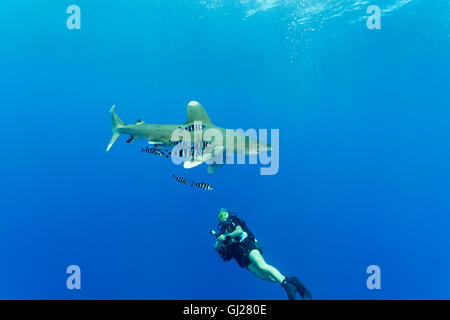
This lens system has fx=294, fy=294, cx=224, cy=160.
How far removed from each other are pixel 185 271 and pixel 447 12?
95.1ft

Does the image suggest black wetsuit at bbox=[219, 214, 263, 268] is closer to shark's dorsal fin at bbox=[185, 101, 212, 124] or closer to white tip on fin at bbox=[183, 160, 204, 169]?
white tip on fin at bbox=[183, 160, 204, 169]

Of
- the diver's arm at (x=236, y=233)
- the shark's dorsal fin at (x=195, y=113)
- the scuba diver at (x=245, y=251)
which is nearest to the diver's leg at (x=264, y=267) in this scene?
the scuba diver at (x=245, y=251)

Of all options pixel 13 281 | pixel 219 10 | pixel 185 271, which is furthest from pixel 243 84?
pixel 13 281

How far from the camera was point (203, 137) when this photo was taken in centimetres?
805

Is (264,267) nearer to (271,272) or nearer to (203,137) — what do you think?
(271,272)

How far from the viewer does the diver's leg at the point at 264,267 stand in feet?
26.2

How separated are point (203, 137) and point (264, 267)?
399cm

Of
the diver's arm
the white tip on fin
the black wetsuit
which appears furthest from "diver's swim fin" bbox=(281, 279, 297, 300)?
the white tip on fin

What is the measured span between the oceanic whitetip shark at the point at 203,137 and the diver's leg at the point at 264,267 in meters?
2.68

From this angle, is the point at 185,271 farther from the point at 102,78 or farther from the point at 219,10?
the point at 102,78

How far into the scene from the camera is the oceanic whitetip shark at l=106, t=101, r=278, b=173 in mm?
7504
